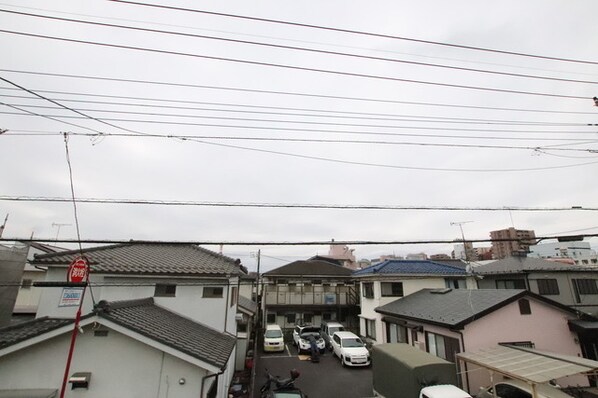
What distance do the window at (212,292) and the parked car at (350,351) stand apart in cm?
1017

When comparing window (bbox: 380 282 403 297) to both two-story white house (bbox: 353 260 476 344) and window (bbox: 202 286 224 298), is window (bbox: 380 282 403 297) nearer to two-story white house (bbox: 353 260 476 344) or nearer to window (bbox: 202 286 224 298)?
two-story white house (bbox: 353 260 476 344)

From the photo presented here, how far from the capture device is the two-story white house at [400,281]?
23.4 m

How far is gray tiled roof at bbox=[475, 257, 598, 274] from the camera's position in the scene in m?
21.5

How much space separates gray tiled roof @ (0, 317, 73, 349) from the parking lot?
31.2 feet

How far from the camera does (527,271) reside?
2120cm

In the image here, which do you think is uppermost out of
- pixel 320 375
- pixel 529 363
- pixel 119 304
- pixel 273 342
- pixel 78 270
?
pixel 78 270

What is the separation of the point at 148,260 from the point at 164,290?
7.07ft

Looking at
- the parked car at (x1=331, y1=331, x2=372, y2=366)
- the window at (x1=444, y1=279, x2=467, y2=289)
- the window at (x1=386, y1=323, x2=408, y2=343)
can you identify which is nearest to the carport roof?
the window at (x1=386, y1=323, x2=408, y2=343)

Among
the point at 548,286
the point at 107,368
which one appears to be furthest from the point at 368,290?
the point at 107,368

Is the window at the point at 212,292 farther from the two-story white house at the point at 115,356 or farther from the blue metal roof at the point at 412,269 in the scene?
the blue metal roof at the point at 412,269

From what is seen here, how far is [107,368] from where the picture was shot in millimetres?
8742

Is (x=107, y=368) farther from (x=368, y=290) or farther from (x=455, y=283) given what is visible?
(x=455, y=283)

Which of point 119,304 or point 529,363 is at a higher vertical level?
point 119,304

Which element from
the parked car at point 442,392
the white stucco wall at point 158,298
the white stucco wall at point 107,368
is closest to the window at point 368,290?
the white stucco wall at point 158,298
